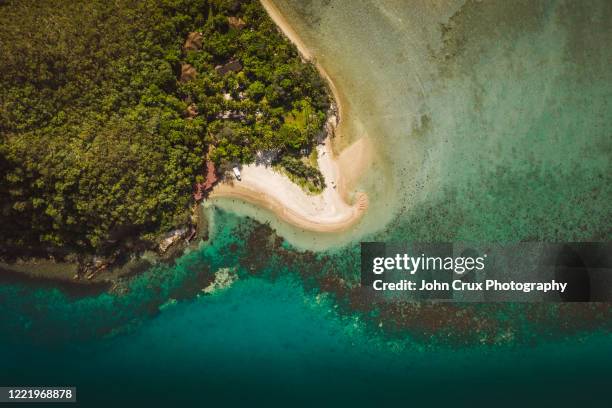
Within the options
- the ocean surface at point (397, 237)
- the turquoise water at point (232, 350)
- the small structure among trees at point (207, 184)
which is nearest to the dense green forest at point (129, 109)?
the small structure among trees at point (207, 184)

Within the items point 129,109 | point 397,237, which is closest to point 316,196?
point 397,237

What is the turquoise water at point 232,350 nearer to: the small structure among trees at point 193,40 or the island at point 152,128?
the island at point 152,128

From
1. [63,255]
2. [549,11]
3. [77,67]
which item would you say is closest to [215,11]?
[77,67]

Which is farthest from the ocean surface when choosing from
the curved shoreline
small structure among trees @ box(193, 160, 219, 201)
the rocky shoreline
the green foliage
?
the green foliage

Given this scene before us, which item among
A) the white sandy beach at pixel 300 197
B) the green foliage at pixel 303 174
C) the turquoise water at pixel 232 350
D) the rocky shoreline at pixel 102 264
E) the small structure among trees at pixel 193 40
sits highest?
the small structure among trees at pixel 193 40

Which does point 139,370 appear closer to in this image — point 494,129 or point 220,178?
point 220,178
